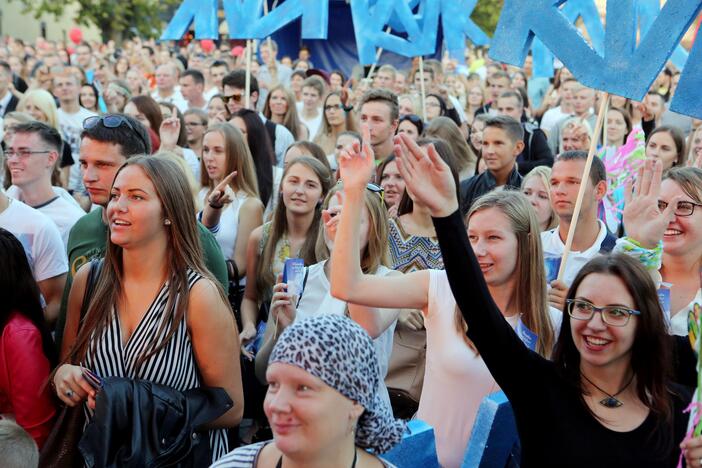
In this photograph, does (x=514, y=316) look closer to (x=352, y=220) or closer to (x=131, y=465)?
(x=352, y=220)

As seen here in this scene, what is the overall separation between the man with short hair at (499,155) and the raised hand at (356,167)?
3588 mm

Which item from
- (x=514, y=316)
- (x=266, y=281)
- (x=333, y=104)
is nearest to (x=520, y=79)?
(x=333, y=104)

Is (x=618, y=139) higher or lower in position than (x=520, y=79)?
lower

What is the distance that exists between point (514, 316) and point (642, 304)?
0.65 m

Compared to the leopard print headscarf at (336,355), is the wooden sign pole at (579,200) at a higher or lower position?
higher

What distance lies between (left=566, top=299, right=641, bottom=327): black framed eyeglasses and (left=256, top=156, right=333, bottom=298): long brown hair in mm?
2327

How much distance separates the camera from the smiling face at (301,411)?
2.14 metres

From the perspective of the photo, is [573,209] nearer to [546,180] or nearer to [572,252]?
[572,252]

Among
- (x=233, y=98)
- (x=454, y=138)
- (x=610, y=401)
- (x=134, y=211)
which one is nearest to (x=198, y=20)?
(x=233, y=98)

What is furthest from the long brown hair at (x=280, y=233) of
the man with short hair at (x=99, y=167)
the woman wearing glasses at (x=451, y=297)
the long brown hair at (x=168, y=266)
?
the woman wearing glasses at (x=451, y=297)

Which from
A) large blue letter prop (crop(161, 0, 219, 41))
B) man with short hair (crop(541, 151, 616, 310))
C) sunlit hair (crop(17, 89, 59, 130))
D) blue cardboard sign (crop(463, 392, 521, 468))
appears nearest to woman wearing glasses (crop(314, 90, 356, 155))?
large blue letter prop (crop(161, 0, 219, 41))

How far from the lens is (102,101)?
12086 millimetres

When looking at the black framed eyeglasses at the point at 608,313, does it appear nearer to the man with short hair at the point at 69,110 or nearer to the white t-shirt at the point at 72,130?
the white t-shirt at the point at 72,130

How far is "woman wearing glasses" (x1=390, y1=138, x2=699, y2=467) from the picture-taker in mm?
2592
